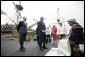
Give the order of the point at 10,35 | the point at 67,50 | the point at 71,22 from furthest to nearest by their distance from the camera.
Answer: the point at 10,35 → the point at 71,22 → the point at 67,50

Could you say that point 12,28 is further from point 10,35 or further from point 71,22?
point 71,22

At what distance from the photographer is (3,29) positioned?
2380 cm

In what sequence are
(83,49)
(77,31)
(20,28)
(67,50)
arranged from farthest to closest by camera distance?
(20,28), (77,31), (67,50), (83,49)

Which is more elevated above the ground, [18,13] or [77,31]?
[18,13]

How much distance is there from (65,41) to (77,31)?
514 millimetres

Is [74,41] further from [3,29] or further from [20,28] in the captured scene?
[3,29]

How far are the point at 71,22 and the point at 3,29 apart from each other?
21973 mm

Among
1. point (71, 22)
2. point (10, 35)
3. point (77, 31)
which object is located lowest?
point (10, 35)

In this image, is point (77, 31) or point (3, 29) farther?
point (3, 29)

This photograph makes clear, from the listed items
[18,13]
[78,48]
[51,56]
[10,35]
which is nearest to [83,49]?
[78,48]

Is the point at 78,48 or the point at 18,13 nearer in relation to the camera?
the point at 78,48

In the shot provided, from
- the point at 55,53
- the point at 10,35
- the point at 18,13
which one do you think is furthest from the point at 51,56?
the point at 18,13

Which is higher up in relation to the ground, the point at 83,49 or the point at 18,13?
the point at 18,13

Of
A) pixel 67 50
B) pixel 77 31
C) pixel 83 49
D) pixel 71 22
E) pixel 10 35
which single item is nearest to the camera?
pixel 83 49
